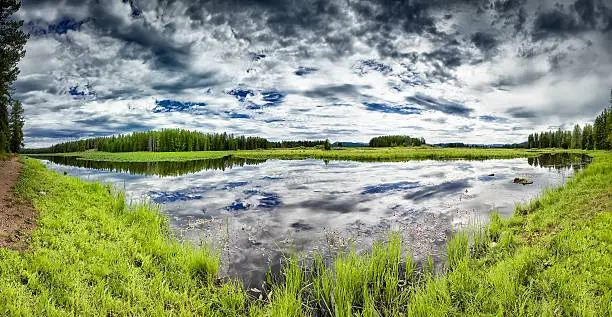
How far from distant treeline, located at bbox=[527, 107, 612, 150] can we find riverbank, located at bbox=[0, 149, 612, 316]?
106197mm

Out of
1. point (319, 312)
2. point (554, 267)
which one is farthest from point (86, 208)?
point (554, 267)

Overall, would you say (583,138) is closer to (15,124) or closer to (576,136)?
(576,136)

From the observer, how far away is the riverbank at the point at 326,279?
616 centimetres

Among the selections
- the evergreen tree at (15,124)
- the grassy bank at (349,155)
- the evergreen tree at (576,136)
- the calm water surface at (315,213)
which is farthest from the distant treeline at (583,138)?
the evergreen tree at (15,124)

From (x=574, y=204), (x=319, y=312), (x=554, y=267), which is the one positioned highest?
(x=574, y=204)

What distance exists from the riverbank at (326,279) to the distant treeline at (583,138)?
106197 mm

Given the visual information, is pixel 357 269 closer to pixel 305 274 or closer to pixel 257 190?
pixel 305 274

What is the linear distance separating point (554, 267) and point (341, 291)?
206 inches

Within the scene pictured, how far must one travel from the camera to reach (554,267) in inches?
287

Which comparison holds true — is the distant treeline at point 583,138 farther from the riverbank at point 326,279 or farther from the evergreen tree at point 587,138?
the riverbank at point 326,279

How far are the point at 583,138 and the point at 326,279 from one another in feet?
613

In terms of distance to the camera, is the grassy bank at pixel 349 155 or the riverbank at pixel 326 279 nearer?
the riverbank at pixel 326 279

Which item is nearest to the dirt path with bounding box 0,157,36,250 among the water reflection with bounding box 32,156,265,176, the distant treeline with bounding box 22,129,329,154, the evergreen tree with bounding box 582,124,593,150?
the water reflection with bounding box 32,156,265,176

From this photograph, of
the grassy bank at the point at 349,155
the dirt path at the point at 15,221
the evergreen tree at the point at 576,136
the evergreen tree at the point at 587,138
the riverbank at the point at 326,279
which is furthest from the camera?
the evergreen tree at the point at 576,136
